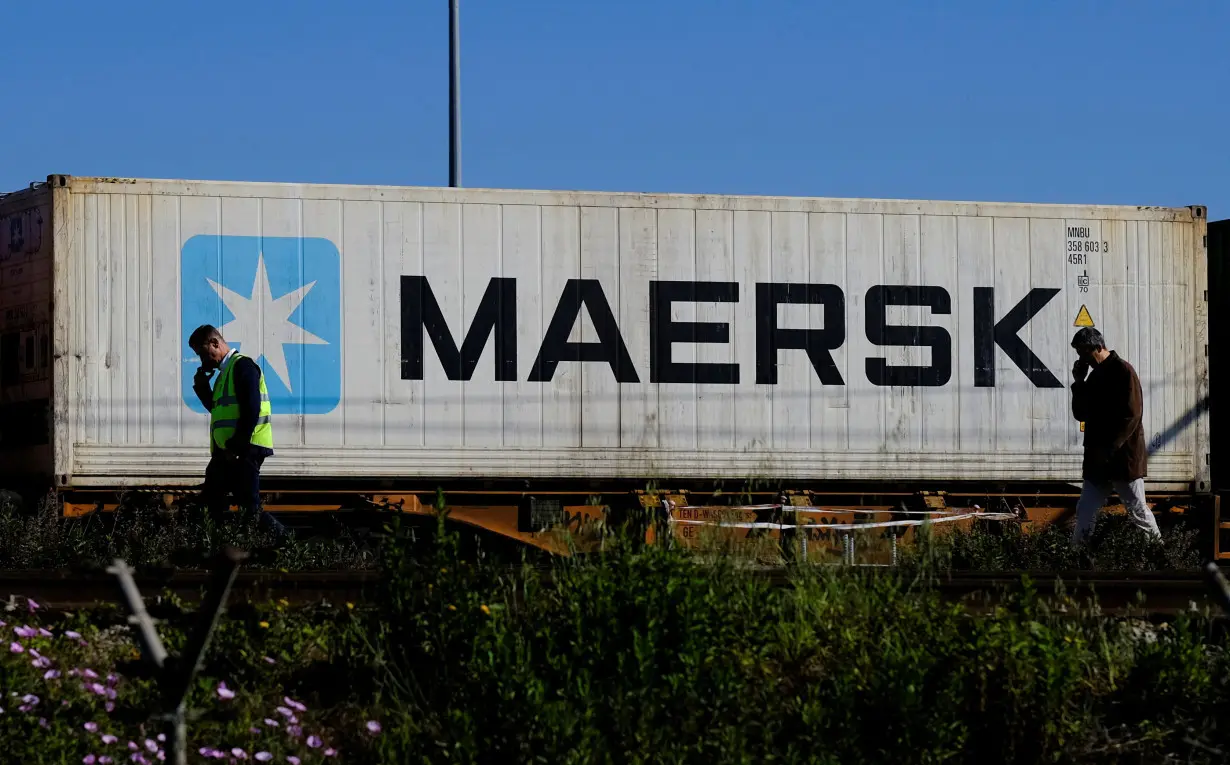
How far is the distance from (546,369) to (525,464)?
2.56 ft

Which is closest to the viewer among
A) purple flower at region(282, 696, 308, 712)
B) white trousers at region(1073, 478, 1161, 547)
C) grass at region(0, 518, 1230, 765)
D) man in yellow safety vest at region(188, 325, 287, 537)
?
grass at region(0, 518, 1230, 765)

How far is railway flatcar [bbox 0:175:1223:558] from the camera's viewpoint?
11867 mm

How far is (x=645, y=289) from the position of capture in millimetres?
12359

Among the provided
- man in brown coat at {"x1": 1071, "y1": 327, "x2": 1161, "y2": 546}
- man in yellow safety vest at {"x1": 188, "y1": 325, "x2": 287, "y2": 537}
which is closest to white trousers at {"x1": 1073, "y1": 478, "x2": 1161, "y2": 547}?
man in brown coat at {"x1": 1071, "y1": 327, "x2": 1161, "y2": 546}

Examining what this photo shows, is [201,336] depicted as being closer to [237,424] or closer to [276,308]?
[237,424]

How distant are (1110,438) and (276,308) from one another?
6266 millimetres

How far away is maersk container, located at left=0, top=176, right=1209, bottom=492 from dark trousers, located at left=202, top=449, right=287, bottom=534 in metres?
1.90

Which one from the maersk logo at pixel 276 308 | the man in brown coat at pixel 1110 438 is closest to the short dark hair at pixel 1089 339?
the man in brown coat at pixel 1110 438

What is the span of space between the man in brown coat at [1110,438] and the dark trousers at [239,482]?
5.25 meters

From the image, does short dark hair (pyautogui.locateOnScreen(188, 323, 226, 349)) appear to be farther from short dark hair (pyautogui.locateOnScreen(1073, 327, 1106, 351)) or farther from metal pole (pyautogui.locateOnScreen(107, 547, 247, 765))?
short dark hair (pyautogui.locateOnScreen(1073, 327, 1106, 351))

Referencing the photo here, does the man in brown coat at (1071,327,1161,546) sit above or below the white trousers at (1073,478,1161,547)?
above

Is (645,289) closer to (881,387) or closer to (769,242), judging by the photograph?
(769,242)

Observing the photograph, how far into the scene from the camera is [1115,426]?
9.79m

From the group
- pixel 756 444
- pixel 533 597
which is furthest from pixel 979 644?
pixel 756 444
